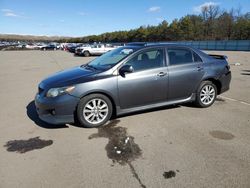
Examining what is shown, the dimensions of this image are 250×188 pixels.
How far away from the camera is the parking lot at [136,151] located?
2992mm

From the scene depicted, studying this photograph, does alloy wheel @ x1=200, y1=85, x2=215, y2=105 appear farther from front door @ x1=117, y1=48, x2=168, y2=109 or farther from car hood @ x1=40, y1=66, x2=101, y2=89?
car hood @ x1=40, y1=66, x2=101, y2=89

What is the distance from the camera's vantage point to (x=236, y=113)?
5512 millimetres

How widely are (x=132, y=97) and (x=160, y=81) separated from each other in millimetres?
739

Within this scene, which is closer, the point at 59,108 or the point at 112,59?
the point at 59,108

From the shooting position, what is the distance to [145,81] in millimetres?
4969

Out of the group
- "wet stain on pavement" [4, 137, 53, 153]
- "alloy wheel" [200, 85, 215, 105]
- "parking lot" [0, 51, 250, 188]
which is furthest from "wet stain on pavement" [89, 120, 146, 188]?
"alloy wheel" [200, 85, 215, 105]

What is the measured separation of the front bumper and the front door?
0.99 metres

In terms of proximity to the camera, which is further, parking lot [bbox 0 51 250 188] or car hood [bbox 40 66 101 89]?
car hood [bbox 40 66 101 89]

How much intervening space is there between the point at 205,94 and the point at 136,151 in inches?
118

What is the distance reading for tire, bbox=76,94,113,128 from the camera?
15.0 ft

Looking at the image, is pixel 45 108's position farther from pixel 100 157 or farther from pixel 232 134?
pixel 232 134

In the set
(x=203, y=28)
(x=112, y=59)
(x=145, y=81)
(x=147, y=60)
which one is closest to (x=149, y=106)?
(x=145, y=81)

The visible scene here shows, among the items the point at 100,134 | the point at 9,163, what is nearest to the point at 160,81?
the point at 100,134

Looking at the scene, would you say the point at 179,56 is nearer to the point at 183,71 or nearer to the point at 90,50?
the point at 183,71
